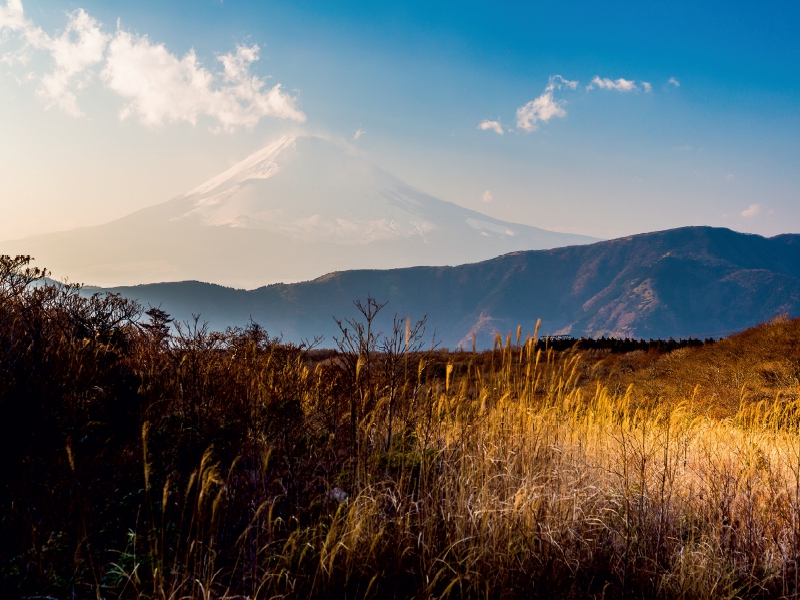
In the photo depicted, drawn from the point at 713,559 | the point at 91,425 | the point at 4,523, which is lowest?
the point at 713,559

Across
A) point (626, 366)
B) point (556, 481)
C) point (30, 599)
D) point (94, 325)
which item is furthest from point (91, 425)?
point (626, 366)

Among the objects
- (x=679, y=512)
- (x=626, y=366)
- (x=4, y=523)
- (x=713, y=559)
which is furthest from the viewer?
(x=626, y=366)

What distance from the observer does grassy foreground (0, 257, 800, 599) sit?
274cm

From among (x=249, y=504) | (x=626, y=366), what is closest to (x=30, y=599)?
(x=249, y=504)

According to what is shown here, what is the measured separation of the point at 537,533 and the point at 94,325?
31.2 feet

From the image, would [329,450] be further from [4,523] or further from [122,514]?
[4,523]

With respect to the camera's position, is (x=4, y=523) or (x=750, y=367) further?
(x=750, y=367)

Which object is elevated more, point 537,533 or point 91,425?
point 91,425

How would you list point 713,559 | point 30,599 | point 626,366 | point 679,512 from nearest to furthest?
1. point 30,599
2. point 713,559
3. point 679,512
4. point 626,366

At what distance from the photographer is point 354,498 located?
11.7 ft

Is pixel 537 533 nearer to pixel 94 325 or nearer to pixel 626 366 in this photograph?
pixel 94 325

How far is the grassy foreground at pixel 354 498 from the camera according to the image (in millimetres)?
2744

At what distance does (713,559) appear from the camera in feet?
10.7

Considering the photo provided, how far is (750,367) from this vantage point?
985cm
